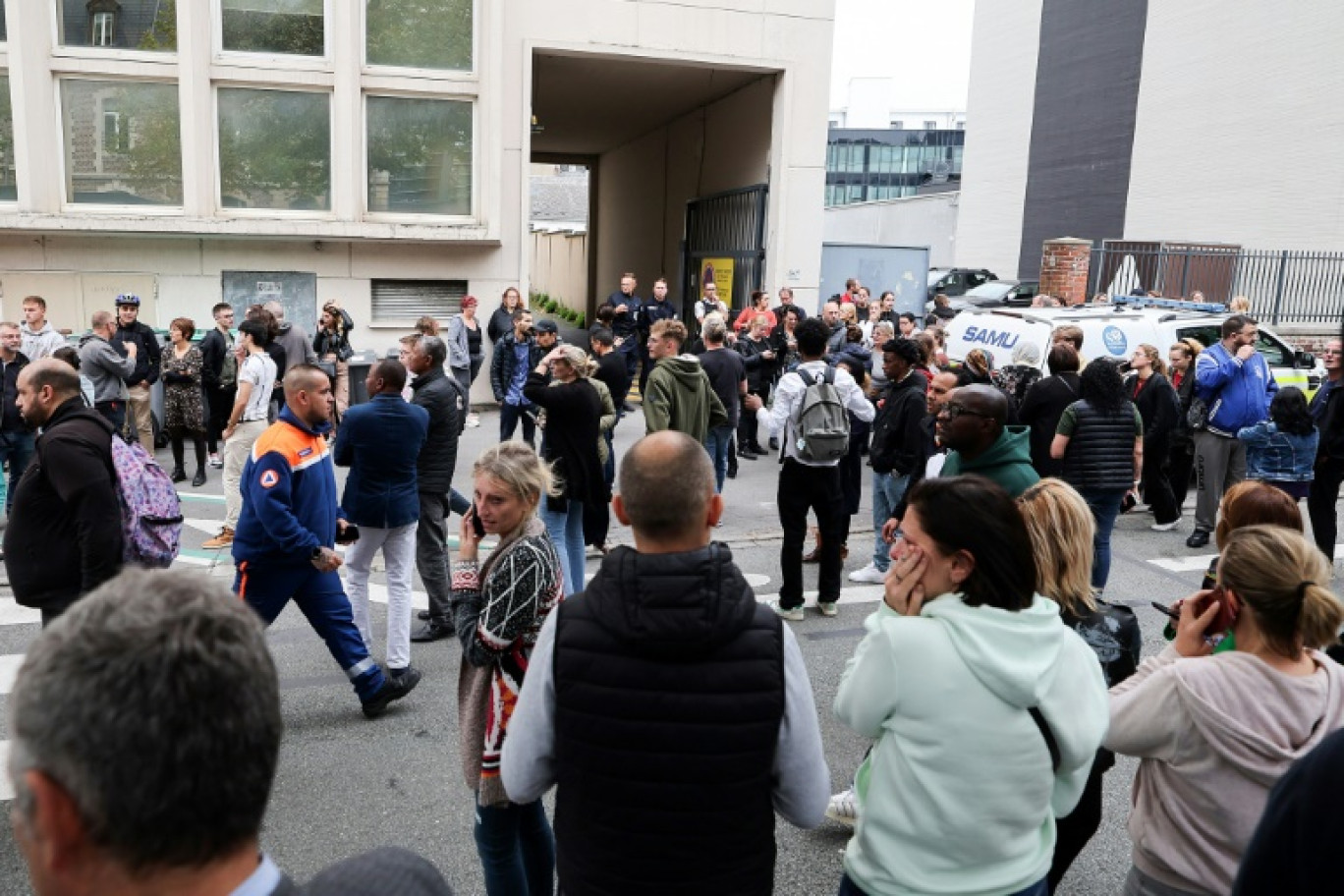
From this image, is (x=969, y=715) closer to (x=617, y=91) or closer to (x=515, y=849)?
(x=515, y=849)

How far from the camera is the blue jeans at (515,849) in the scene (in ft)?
10.9

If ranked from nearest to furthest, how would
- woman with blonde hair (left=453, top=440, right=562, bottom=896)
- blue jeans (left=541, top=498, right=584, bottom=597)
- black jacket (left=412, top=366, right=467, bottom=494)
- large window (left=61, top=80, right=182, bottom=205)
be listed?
1. woman with blonde hair (left=453, top=440, right=562, bottom=896)
2. black jacket (left=412, top=366, right=467, bottom=494)
3. blue jeans (left=541, top=498, right=584, bottom=597)
4. large window (left=61, top=80, right=182, bottom=205)

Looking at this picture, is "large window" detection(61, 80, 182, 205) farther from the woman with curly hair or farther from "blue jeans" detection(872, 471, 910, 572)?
the woman with curly hair

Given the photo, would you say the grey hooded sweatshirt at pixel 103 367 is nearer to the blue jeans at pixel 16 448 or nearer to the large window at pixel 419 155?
the blue jeans at pixel 16 448

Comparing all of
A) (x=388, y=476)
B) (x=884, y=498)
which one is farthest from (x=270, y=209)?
(x=884, y=498)

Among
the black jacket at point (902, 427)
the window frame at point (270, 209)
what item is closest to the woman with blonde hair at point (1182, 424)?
the black jacket at point (902, 427)

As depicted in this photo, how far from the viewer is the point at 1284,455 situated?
318 inches

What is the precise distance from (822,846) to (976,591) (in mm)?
2269

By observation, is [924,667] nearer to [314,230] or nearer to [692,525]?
[692,525]

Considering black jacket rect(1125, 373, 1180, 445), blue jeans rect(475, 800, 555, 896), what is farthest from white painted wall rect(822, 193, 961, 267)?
blue jeans rect(475, 800, 555, 896)

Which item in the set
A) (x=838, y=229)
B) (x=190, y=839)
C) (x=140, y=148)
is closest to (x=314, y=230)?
(x=140, y=148)

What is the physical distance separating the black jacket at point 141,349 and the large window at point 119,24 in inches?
217

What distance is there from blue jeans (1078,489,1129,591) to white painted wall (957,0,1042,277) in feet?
114

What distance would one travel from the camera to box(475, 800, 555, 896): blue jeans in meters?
3.31
